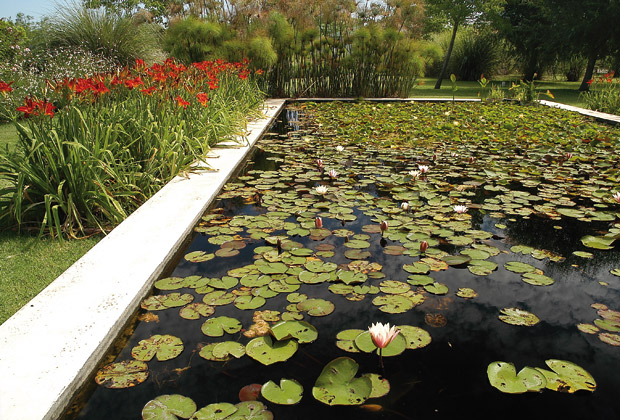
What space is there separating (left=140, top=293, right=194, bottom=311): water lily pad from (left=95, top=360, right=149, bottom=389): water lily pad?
30cm

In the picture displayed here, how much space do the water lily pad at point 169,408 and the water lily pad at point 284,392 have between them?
198mm

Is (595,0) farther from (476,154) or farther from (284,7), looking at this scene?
(476,154)

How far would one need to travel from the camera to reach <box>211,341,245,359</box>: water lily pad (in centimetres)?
131

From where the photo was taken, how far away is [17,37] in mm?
10859

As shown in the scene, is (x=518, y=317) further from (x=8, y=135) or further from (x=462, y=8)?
(x=462, y=8)

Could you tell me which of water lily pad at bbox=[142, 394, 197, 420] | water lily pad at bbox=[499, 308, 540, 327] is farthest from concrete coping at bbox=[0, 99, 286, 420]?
water lily pad at bbox=[499, 308, 540, 327]

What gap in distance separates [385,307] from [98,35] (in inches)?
370

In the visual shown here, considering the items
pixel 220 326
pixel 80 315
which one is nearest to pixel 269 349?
pixel 220 326

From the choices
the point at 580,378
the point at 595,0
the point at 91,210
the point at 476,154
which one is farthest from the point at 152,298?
the point at 595,0

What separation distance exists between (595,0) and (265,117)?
34.7 feet

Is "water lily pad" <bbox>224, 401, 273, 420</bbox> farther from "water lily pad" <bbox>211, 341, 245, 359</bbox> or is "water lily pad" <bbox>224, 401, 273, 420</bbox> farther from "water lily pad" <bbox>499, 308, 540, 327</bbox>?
"water lily pad" <bbox>499, 308, 540, 327</bbox>

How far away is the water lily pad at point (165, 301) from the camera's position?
1.58 m

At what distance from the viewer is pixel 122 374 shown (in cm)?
124

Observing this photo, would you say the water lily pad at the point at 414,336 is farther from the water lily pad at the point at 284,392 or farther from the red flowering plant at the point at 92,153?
the red flowering plant at the point at 92,153
